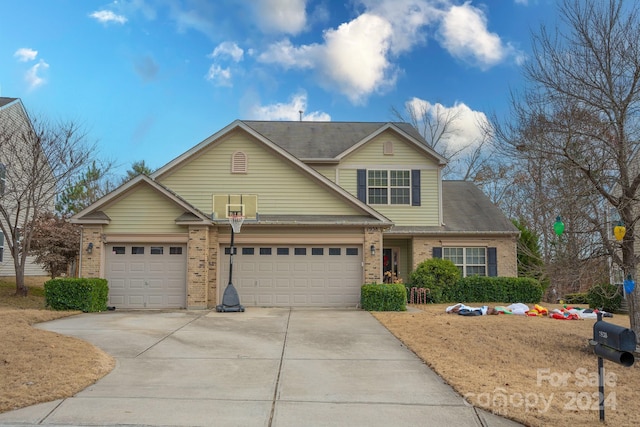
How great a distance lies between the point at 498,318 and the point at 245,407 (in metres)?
11.0

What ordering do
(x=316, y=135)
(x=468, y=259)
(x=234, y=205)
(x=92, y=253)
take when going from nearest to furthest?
(x=92, y=253) → (x=234, y=205) → (x=468, y=259) → (x=316, y=135)

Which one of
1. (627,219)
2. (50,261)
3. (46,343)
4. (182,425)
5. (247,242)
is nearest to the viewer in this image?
(182,425)

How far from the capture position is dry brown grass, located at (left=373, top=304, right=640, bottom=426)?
20.7 ft

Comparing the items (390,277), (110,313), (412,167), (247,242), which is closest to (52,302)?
(110,313)

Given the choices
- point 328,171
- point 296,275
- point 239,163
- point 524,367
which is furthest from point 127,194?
point 524,367

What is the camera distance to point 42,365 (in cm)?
761

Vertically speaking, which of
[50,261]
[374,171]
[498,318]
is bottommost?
[498,318]

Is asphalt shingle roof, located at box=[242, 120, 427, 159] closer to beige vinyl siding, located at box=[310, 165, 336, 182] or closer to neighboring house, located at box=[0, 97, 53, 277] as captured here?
beige vinyl siding, located at box=[310, 165, 336, 182]

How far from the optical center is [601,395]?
18.9 ft

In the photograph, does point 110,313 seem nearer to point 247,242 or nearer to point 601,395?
point 247,242

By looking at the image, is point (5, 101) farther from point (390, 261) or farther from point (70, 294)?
point (390, 261)

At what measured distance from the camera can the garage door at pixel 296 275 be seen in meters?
17.3

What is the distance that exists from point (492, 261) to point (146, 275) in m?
13.8

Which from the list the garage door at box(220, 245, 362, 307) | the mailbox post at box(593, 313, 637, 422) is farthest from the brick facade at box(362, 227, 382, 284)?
the mailbox post at box(593, 313, 637, 422)
